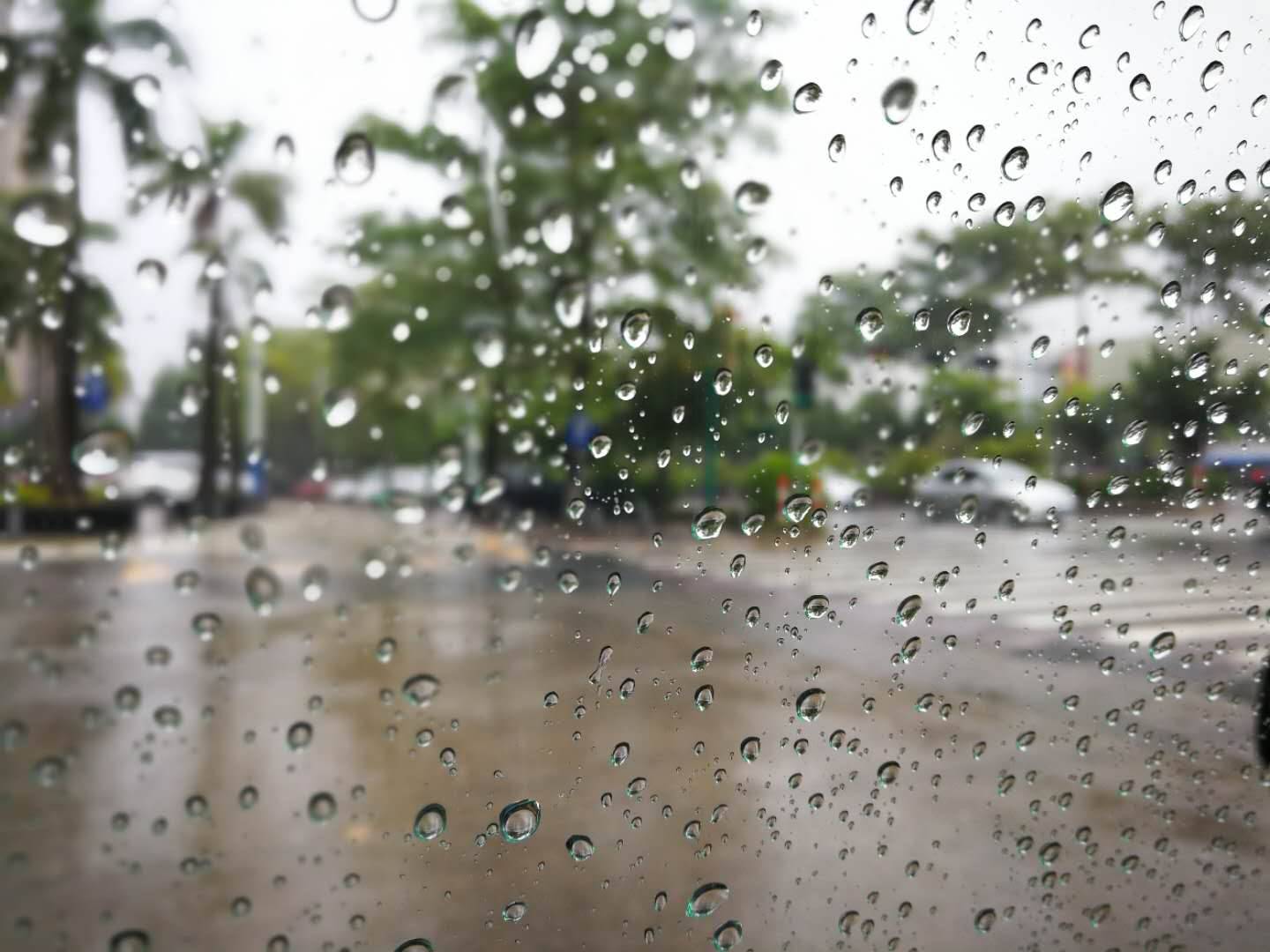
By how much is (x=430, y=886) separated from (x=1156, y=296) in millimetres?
915

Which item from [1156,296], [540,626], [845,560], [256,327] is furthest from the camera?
[1156,296]

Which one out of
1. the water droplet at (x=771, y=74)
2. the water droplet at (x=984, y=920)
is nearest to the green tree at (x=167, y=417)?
the water droplet at (x=771, y=74)

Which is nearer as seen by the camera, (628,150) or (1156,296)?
(628,150)

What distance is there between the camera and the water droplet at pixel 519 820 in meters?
0.63

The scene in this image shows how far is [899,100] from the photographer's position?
733 mm

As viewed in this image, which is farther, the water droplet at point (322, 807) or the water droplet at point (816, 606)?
the water droplet at point (816, 606)

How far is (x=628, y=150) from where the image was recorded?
2.27 ft

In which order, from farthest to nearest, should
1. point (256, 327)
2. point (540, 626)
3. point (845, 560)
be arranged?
point (845, 560), point (540, 626), point (256, 327)

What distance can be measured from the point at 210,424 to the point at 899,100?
2.03 ft

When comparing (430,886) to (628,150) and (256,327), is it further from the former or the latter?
(628,150)

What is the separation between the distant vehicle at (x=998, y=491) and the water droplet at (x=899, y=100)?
315mm

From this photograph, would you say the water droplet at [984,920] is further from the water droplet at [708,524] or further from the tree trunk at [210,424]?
the tree trunk at [210,424]

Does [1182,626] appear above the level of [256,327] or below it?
below

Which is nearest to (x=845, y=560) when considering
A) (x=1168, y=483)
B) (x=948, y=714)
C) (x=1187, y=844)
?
(x=948, y=714)
